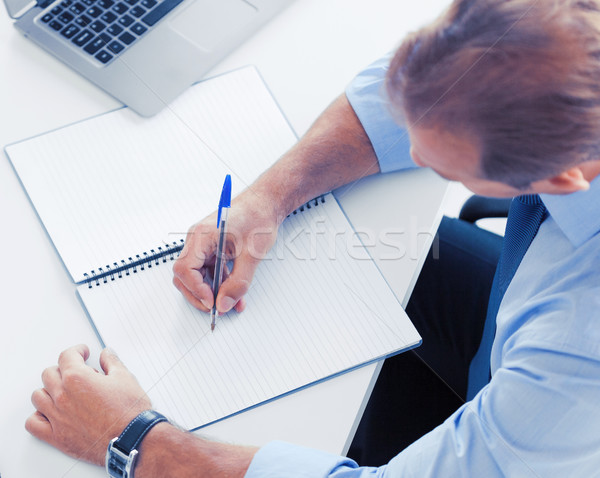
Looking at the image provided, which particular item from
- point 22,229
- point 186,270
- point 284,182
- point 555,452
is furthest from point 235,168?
point 555,452

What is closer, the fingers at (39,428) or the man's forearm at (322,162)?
the fingers at (39,428)

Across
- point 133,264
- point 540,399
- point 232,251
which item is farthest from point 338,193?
point 540,399

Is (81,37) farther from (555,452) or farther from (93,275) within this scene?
(555,452)

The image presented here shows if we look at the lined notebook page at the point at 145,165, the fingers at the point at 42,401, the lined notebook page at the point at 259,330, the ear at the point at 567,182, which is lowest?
the lined notebook page at the point at 259,330

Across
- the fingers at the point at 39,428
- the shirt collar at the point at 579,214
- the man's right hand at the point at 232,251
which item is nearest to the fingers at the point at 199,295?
the man's right hand at the point at 232,251

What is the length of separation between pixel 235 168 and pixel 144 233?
16cm

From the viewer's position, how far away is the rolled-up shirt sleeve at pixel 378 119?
3.00ft

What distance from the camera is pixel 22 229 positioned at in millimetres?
874

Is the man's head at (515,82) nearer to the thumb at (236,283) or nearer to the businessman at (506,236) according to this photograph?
the businessman at (506,236)

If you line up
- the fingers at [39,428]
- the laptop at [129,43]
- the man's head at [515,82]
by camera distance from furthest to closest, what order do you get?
the laptop at [129,43] → the fingers at [39,428] → the man's head at [515,82]

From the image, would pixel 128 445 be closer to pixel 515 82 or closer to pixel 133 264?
pixel 133 264

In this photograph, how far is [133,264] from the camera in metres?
0.84

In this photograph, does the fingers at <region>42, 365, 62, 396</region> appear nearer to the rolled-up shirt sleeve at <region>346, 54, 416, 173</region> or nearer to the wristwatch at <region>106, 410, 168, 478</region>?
the wristwatch at <region>106, 410, 168, 478</region>

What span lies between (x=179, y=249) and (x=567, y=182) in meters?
0.50
